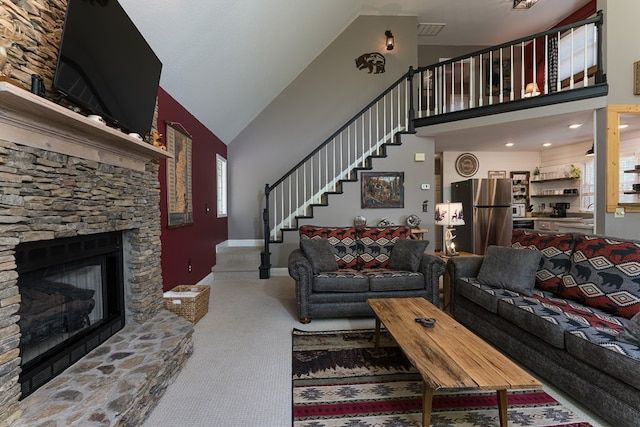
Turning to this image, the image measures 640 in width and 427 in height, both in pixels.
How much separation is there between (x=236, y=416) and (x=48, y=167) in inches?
69.0

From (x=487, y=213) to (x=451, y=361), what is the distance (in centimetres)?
523

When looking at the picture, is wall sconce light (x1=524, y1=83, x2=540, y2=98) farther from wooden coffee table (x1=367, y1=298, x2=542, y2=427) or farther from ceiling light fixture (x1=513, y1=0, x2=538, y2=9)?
wooden coffee table (x1=367, y1=298, x2=542, y2=427)

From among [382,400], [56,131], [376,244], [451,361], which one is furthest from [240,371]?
[376,244]

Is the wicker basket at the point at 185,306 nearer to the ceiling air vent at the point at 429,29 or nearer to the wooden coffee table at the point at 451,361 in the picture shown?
the wooden coffee table at the point at 451,361

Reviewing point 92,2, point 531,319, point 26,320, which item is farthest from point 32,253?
point 531,319

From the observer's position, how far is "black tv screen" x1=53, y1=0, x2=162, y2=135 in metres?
1.56

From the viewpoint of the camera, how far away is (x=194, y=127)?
170 inches

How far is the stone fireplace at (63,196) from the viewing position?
1.30 meters

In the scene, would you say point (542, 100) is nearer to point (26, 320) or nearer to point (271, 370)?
point (271, 370)

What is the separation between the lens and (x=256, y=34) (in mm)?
3695

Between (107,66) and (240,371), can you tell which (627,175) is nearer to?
(240,371)

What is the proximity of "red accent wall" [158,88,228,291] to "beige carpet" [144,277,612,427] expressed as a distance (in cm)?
69

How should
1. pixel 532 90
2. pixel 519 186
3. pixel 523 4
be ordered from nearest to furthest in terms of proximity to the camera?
pixel 532 90, pixel 523 4, pixel 519 186

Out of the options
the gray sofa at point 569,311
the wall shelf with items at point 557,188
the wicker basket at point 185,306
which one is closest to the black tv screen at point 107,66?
the wicker basket at point 185,306
